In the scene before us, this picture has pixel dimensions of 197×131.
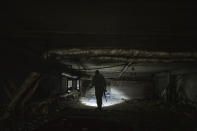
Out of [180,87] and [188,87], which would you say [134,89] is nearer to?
[180,87]

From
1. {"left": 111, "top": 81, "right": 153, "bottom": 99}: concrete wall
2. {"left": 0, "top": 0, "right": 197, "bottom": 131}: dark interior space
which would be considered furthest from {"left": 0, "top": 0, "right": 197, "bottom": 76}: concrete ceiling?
{"left": 111, "top": 81, "right": 153, "bottom": 99}: concrete wall

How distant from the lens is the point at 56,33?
333 centimetres

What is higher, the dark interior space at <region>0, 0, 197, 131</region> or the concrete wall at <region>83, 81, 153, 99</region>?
the dark interior space at <region>0, 0, 197, 131</region>

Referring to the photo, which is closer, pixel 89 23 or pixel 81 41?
pixel 89 23

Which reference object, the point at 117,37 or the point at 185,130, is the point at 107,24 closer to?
the point at 117,37

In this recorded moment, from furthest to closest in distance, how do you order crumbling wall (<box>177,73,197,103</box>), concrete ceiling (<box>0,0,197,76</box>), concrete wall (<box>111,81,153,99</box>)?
concrete wall (<box>111,81,153,99</box>) → crumbling wall (<box>177,73,197,103</box>) → concrete ceiling (<box>0,0,197,76</box>)

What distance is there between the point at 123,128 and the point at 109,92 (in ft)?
39.0

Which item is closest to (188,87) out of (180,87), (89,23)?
(180,87)

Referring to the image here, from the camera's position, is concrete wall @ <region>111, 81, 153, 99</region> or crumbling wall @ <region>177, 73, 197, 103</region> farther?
concrete wall @ <region>111, 81, 153, 99</region>

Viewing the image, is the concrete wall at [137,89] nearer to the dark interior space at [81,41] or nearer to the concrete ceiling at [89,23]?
the dark interior space at [81,41]

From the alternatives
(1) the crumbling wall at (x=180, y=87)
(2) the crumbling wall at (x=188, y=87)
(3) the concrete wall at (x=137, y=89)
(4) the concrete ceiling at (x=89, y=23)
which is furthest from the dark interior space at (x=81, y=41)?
(3) the concrete wall at (x=137, y=89)

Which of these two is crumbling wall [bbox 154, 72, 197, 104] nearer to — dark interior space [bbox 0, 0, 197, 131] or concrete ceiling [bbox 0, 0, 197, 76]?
dark interior space [bbox 0, 0, 197, 131]

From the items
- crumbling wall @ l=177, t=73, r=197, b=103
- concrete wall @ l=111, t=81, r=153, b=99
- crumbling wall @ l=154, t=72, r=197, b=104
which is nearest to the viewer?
crumbling wall @ l=177, t=73, r=197, b=103

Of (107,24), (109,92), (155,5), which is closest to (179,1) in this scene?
(155,5)
